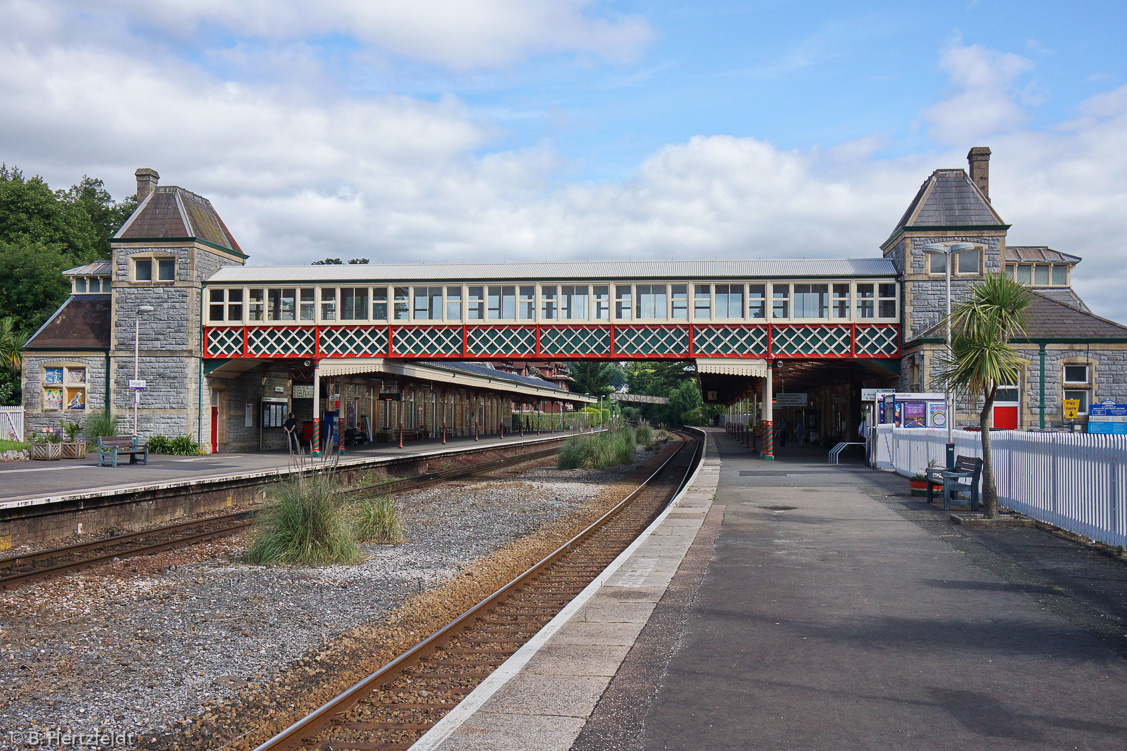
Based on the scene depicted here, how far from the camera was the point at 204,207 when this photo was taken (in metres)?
35.8

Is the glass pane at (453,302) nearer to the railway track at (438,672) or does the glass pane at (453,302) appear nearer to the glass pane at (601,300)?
the glass pane at (601,300)

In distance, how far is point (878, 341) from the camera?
30.2 meters

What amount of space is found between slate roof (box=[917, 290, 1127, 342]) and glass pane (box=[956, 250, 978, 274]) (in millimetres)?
2374

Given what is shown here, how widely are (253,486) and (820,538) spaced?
13.7 meters

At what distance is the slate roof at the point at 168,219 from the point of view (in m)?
33.1

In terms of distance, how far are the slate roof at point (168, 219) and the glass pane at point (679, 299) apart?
18019 mm

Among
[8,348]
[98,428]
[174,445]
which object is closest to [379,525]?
[98,428]

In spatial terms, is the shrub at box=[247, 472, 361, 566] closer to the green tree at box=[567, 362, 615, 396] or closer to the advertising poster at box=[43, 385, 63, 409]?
the advertising poster at box=[43, 385, 63, 409]

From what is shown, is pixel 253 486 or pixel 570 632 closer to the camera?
pixel 570 632

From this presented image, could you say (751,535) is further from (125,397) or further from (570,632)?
(125,397)

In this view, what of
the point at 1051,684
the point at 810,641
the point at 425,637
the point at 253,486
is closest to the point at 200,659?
the point at 425,637

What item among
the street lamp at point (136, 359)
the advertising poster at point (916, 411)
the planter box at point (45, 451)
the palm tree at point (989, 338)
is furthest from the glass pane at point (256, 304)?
the palm tree at point (989, 338)

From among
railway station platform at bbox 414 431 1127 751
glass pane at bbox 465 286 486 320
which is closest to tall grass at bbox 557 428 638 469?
glass pane at bbox 465 286 486 320

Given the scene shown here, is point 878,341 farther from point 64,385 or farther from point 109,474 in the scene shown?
point 64,385
